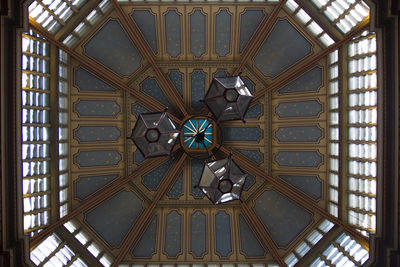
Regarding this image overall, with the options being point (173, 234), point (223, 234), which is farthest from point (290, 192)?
point (173, 234)

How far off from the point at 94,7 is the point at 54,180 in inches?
298

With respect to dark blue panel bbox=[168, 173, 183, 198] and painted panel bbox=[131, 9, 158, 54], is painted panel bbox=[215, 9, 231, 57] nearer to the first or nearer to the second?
painted panel bbox=[131, 9, 158, 54]

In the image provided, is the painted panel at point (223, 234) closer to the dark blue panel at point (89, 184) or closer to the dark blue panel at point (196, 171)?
the dark blue panel at point (196, 171)

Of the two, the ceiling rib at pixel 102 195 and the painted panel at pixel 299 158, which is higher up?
the painted panel at pixel 299 158

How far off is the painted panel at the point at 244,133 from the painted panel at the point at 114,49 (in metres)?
5.48

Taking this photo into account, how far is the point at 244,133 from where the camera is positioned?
1761 cm

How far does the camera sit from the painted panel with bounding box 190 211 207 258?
1728 cm

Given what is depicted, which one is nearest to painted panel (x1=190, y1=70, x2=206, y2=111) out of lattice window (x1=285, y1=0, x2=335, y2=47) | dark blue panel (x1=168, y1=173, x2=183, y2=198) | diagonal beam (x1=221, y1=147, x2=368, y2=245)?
diagonal beam (x1=221, y1=147, x2=368, y2=245)

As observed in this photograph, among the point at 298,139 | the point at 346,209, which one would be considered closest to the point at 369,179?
the point at 346,209

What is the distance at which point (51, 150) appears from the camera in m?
15.4

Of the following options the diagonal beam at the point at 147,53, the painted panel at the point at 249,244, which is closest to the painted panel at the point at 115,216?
the diagonal beam at the point at 147,53

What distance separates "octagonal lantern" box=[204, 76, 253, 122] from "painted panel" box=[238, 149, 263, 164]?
22.7 feet

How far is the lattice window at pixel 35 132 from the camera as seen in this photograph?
13.5m

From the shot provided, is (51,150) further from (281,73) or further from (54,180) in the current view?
(281,73)
